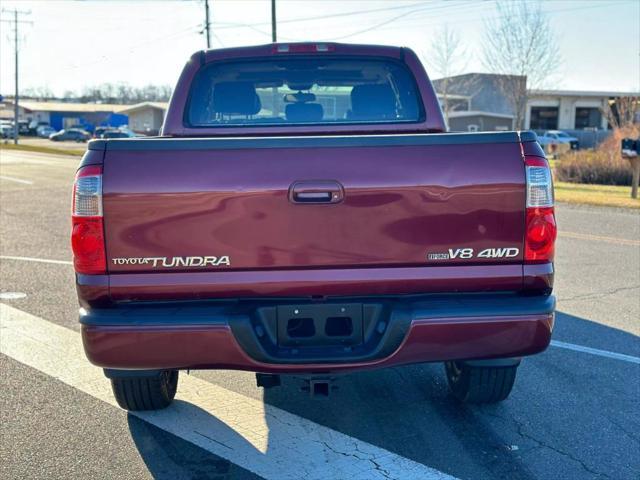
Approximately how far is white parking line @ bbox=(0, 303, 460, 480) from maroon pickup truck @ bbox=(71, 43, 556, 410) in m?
0.52

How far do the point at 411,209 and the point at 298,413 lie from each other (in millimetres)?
1606

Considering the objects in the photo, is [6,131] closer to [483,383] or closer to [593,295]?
[593,295]

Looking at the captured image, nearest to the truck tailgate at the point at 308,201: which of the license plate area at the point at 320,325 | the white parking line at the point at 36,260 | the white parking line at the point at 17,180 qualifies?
the license plate area at the point at 320,325

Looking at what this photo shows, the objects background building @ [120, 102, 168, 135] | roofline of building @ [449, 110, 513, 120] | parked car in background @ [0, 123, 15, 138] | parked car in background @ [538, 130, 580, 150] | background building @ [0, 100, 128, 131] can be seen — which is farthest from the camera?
background building @ [0, 100, 128, 131]

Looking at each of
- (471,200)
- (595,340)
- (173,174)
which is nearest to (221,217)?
(173,174)

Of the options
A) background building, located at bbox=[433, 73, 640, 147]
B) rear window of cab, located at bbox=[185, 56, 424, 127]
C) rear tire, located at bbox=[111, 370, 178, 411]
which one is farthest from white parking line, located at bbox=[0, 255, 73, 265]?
background building, located at bbox=[433, 73, 640, 147]

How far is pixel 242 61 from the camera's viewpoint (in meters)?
4.61

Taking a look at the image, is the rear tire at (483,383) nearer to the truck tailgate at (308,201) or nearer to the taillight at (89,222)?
the truck tailgate at (308,201)

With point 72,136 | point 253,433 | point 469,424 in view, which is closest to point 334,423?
point 253,433

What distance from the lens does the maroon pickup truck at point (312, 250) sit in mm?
3086

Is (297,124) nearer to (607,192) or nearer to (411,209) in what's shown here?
(411,209)

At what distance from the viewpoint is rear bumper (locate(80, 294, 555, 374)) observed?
3.09m

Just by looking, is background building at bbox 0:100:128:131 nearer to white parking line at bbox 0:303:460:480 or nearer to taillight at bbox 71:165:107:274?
white parking line at bbox 0:303:460:480

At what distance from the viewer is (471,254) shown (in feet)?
10.4
